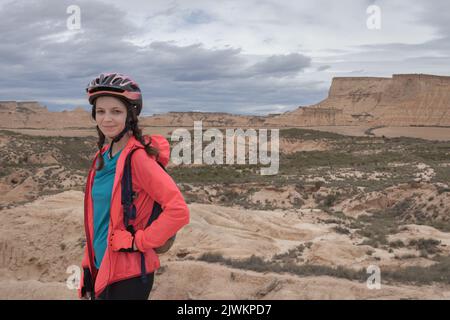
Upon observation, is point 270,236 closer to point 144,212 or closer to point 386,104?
point 144,212

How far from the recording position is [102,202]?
9.53 feet

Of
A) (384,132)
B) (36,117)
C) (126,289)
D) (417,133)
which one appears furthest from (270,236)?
(36,117)

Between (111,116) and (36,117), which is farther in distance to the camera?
(36,117)

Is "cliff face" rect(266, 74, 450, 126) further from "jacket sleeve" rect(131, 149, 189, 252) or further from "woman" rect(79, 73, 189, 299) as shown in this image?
"jacket sleeve" rect(131, 149, 189, 252)

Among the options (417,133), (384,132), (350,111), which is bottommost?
(417,133)

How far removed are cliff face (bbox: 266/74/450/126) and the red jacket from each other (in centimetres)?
10110

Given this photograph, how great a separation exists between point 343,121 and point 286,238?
97.7 meters

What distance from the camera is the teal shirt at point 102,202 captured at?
9.50 feet

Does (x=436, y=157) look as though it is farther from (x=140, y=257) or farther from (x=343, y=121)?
(x=343, y=121)

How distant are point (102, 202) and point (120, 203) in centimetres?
18

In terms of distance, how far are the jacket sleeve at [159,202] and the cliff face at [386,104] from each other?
10118cm

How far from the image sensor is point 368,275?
6.66 m

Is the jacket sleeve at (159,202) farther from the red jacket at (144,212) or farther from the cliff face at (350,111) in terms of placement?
the cliff face at (350,111)

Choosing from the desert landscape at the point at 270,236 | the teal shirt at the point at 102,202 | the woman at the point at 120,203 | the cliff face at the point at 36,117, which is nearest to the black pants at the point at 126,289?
the woman at the point at 120,203
